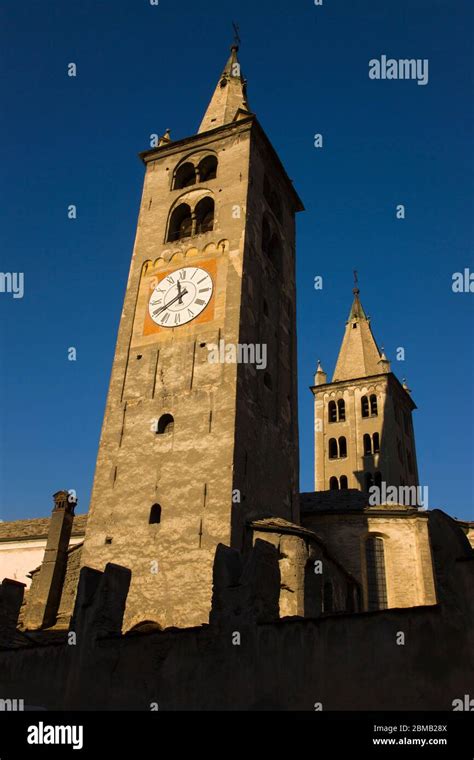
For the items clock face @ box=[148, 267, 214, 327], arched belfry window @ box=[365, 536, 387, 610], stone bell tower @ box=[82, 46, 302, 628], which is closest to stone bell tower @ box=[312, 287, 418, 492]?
arched belfry window @ box=[365, 536, 387, 610]

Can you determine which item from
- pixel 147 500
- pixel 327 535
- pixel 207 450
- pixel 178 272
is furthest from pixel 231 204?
pixel 327 535

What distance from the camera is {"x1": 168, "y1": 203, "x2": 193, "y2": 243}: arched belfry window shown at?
27.9 metres

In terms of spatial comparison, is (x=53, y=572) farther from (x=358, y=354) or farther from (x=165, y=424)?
(x=358, y=354)

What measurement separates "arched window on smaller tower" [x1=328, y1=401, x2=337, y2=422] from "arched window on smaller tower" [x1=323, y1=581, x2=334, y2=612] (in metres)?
30.5

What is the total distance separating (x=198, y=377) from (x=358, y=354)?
34423 millimetres

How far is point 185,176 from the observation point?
98.3ft

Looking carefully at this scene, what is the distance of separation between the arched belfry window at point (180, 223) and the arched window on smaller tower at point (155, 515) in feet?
39.7

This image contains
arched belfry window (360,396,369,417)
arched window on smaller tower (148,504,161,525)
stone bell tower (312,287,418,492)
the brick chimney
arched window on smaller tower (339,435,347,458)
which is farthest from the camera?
arched belfry window (360,396,369,417)

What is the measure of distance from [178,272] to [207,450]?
8.29 m

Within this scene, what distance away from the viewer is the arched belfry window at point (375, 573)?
89.1ft

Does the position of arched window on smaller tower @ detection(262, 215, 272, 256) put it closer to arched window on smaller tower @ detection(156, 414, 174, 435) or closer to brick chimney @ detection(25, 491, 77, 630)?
arched window on smaller tower @ detection(156, 414, 174, 435)

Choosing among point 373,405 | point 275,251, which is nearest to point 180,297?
point 275,251

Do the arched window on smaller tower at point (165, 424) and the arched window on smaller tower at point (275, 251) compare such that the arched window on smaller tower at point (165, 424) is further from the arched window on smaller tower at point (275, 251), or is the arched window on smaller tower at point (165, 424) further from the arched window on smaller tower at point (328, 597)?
the arched window on smaller tower at point (275, 251)

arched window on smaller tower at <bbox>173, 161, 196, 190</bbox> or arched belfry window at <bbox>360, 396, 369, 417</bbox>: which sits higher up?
arched belfry window at <bbox>360, 396, 369, 417</bbox>
